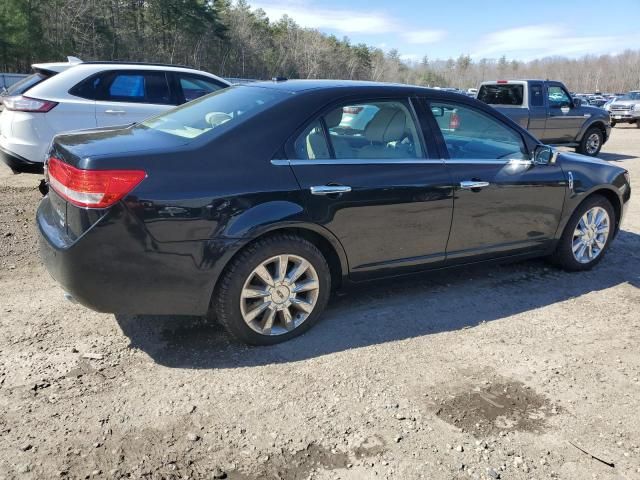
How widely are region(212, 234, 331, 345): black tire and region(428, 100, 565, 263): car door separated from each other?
1.24m

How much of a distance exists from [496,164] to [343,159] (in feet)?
4.59

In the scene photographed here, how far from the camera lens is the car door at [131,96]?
6.93 m

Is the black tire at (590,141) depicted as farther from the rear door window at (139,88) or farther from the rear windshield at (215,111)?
the rear windshield at (215,111)

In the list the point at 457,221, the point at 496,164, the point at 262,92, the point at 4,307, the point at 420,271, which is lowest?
the point at 4,307

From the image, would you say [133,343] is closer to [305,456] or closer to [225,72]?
[305,456]

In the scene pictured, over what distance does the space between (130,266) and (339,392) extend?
134 cm

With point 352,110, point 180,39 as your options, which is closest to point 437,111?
point 352,110

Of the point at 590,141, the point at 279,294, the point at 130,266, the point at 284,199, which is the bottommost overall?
the point at 279,294

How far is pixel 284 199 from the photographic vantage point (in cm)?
321

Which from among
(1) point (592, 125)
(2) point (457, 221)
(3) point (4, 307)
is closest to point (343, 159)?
(2) point (457, 221)

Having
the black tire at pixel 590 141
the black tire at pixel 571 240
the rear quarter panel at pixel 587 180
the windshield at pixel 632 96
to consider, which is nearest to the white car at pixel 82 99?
the rear quarter panel at pixel 587 180

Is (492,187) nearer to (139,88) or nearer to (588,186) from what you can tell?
(588,186)

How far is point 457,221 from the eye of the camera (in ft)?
13.1

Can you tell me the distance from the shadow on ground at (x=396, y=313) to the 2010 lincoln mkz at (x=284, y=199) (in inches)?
7.0
